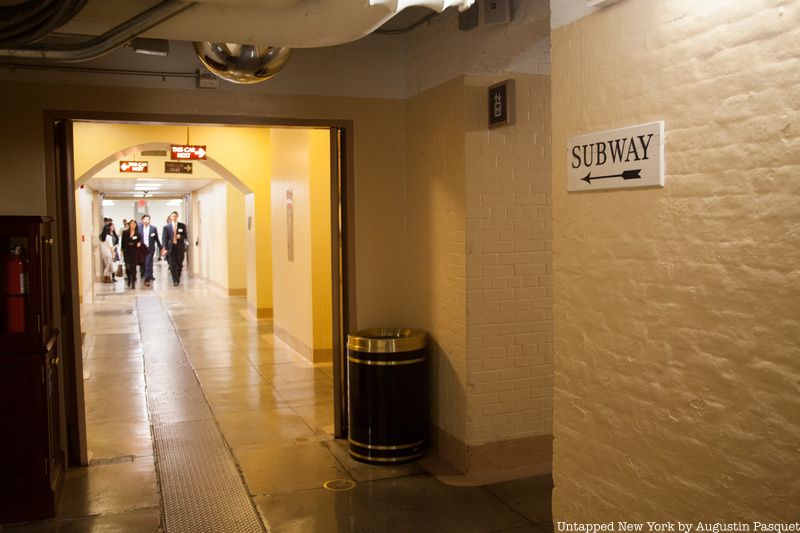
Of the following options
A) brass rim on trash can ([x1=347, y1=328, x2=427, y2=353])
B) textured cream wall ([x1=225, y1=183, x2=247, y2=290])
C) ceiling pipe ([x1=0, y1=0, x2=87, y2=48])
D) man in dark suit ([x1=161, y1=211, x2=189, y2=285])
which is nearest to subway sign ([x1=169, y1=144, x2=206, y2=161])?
textured cream wall ([x1=225, y1=183, x2=247, y2=290])

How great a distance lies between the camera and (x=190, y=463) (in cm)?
520

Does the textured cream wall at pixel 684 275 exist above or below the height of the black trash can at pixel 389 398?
above

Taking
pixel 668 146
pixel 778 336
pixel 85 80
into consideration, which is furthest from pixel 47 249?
pixel 778 336

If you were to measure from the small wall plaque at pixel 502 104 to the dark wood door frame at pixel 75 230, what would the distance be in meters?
1.28

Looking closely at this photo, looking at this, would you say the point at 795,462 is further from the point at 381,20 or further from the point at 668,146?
the point at 381,20

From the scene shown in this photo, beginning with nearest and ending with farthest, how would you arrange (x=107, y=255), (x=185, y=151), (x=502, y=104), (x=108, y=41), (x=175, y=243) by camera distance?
Answer: (x=108, y=41), (x=502, y=104), (x=185, y=151), (x=175, y=243), (x=107, y=255)

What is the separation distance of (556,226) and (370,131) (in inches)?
109

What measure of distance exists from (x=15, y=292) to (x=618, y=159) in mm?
3528

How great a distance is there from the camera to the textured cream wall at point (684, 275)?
2.15m

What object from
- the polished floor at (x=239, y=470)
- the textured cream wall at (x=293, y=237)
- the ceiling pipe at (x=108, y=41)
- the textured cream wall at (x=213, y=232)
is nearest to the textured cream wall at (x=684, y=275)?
the polished floor at (x=239, y=470)

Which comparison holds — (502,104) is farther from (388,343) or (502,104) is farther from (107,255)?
(107,255)

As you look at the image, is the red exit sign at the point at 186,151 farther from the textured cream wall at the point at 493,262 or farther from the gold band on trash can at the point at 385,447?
the gold band on trash can at the point at 385,447

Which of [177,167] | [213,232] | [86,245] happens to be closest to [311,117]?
[177,167]

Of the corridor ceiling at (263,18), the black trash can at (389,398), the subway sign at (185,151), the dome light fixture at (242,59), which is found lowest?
the black trash can at (389,398)
